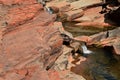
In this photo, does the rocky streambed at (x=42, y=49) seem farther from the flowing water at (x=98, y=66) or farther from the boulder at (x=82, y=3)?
the boulder at (x=82, y=3)

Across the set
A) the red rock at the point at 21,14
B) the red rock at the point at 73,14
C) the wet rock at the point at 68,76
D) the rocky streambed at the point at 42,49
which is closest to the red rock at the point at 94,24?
the red rock at the point at 73,14

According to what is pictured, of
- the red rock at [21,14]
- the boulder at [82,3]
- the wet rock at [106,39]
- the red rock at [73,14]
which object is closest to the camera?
the red rock at [21,14]

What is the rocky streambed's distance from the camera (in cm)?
1352

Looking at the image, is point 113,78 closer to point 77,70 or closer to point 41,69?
point 77,70

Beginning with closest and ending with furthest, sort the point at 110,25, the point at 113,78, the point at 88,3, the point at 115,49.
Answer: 1. the point at 113,78
2. the point at 115,49
3. the point at 110,25
4. the point at 88,3

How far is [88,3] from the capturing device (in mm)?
42906

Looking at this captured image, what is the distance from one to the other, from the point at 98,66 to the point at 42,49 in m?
10.7

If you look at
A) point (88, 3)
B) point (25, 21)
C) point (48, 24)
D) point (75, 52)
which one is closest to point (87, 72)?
point (75, 52)

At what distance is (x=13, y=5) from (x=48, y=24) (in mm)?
2617

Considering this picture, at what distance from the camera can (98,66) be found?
24875 millimetres

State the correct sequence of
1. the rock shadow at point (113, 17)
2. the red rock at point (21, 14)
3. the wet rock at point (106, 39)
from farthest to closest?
the rock shadow at point (113, 17) → the wet rock at point (106, 39) → the red rock at point (21, 14)

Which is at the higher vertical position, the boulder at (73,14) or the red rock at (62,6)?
the red rock at (62,6)

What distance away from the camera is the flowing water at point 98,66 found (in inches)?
909

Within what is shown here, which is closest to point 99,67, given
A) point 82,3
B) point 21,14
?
point 21,14
